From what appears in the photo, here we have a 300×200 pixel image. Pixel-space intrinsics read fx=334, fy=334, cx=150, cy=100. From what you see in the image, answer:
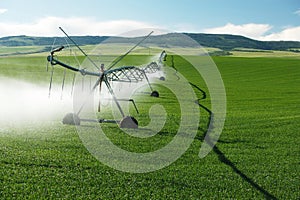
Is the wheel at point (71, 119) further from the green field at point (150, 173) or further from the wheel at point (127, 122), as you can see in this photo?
the wheel at point (127, 122)

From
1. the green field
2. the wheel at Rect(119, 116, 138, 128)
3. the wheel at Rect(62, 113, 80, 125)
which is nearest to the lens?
the green field

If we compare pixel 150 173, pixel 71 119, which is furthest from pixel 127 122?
pixel 150 173

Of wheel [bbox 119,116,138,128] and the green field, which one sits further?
wheel [bbox 119,116,138,128]

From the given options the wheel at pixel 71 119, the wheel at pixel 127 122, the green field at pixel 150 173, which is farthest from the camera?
the wheel at pixel 71 119

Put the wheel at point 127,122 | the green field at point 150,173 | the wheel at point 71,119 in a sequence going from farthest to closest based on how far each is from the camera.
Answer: the wheel at point 71,119
the wheel at point 127,122
the green field at point 150,173

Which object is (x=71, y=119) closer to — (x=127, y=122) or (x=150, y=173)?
(x=127, y=122)

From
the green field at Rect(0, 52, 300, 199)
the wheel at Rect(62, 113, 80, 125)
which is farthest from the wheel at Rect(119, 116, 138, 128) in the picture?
the wheel at Rect(62, 113, 80, 125)

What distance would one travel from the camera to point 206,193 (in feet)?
24.3

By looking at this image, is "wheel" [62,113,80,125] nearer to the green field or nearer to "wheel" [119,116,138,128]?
the green field

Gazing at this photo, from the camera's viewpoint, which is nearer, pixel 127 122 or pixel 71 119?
pixel 127 122

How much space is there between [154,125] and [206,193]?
6.61 metres

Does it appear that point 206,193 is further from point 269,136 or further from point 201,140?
point 269,136

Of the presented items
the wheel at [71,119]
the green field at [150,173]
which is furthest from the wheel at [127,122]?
the wheel at [71,119]

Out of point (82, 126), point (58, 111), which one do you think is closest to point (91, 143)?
point (82, 126)
